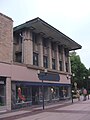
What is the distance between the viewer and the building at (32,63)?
875 inches

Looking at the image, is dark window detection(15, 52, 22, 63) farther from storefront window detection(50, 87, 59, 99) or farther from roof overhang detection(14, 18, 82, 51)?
storefront window detection(50, 87, 59, 99)

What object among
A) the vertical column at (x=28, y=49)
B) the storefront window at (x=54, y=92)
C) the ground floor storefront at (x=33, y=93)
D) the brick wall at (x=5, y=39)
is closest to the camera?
the brick wall at (x=5, y=39)

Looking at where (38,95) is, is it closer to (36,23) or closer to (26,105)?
(26,105)

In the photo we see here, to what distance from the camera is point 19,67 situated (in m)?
24.1

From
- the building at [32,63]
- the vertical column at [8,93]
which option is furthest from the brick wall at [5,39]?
the vertical column at [8,93]

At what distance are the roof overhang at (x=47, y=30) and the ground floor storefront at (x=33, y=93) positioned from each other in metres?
6.22

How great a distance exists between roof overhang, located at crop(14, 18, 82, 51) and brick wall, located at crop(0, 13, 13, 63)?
3556mm

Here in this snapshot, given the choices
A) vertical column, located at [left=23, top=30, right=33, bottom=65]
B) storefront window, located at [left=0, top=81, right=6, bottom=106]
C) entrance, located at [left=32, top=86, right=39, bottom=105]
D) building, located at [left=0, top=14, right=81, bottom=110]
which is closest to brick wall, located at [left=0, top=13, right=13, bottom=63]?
building, located at [left=0, top=14, right=81, bottom=110]

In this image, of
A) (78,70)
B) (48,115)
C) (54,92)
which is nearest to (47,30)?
(54,92)

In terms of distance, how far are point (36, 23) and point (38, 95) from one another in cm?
812

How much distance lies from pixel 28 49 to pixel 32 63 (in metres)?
Answer: 1.66

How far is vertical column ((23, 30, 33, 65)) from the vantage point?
26.9 m

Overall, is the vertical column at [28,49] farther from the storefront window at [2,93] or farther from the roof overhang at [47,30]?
the storefront window at [2,93]

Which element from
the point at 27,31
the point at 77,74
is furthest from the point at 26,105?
the point at 77,74
